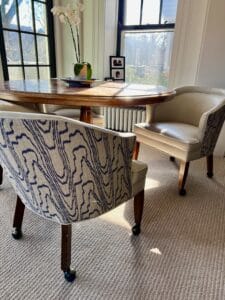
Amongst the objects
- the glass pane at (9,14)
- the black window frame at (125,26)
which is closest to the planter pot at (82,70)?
the glass pane at (9,14)

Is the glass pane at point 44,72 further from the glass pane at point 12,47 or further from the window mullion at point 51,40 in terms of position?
the glass pane at point 12,47

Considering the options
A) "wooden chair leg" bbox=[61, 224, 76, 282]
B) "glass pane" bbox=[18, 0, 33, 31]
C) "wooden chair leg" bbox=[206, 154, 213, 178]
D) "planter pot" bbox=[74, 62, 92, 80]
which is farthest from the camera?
"glass pane" bbox=[18, 0, 33, 31]

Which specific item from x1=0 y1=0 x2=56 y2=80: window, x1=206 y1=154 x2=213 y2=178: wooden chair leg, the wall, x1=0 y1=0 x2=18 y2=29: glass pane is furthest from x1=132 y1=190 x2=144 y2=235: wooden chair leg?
x1=0 y1=0 x2=18 y2=29: glass pane

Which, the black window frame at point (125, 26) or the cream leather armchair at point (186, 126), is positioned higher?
the black window frame at point (125, 26)

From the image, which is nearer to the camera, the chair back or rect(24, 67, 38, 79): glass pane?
the chair back

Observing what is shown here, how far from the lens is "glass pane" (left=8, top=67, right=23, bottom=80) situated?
267 cm

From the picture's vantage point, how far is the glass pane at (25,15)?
2.65 metres

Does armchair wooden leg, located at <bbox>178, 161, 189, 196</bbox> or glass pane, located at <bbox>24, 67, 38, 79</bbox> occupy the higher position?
glass pane, located at <bbox>24, 67, 38, 79</bbox>

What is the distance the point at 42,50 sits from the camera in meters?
3.03

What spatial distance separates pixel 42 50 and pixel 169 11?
1.65 m

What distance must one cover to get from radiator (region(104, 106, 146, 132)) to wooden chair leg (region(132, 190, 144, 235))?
1780 millimetres

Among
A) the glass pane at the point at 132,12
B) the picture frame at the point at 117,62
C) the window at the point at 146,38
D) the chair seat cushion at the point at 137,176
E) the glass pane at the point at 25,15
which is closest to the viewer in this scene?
the chair seat cushion at the point at 137,176

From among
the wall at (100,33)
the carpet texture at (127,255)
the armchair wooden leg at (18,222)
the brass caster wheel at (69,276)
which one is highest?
the wall at (100,33)

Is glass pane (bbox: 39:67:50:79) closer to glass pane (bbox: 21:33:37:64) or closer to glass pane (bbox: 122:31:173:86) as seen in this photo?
glass pane (bbox: 21:33:37:64)
